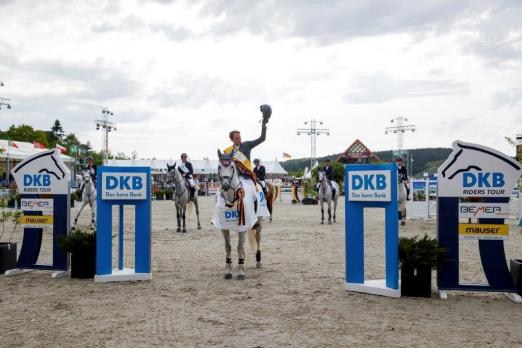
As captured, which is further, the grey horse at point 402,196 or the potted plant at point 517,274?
the grey horse at point 402,196

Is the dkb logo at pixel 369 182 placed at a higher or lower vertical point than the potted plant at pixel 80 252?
higher

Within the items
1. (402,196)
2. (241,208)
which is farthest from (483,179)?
(402,196)

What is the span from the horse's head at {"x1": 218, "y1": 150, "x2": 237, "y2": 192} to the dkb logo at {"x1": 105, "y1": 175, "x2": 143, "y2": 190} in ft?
4.47

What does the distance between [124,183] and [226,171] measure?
5.49 ft

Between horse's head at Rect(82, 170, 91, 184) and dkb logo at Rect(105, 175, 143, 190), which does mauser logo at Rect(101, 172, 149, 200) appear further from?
horse's head at Rect(82, 170, 91, 184)

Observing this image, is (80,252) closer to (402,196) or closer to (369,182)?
(369,182)

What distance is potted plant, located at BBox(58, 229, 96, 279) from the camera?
7.31m

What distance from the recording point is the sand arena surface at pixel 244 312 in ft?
14.6

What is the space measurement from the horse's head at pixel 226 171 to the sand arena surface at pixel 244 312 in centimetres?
153

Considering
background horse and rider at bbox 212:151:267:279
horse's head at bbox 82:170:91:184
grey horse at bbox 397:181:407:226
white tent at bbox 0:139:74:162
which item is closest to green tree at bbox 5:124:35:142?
white tent at bbox 0:139:74:162

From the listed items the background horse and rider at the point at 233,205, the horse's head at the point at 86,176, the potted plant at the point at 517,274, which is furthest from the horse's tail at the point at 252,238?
the horse's head at the point at 86,176

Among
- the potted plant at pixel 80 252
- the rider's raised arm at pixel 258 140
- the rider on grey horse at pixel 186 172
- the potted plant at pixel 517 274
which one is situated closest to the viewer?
the potted plant at pixel 517 274

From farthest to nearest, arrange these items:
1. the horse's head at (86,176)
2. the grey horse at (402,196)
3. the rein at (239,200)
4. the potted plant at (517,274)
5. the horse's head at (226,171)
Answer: the grey horse at (402,196) → the horse's head at (86,176) → the rein at (239,200) → the horse's head at (226,171) → the potted plant at (517,274)

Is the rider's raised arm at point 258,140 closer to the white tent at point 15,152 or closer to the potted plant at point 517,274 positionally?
the potted plant at point 517,274
